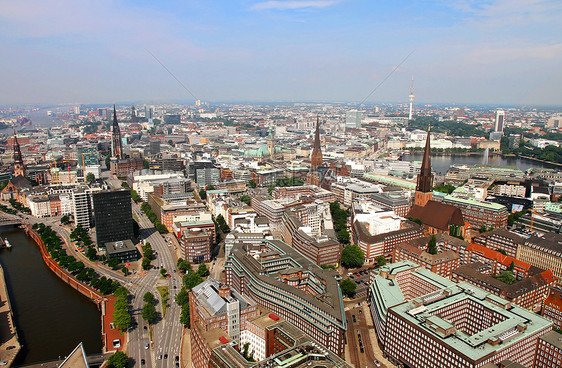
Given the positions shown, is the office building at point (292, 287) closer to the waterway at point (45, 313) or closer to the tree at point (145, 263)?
the tree at point (145, 263)

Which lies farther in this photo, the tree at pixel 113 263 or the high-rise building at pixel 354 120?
the high-rise building at pixel 354 120

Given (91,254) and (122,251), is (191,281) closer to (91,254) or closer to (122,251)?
(122,251)

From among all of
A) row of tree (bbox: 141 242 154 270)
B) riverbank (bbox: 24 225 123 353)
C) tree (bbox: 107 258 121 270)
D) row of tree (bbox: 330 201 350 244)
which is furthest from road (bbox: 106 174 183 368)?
row of tree (bbox: 330 201 350 244)

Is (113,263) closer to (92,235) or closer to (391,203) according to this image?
(92,235)

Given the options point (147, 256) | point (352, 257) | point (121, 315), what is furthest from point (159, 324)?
point (352, 257)

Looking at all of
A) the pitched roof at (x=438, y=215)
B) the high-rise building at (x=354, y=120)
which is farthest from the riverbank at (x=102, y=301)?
the high-rise building at (x=354, y=120)

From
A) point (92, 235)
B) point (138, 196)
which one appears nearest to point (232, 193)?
point (138, 196)
